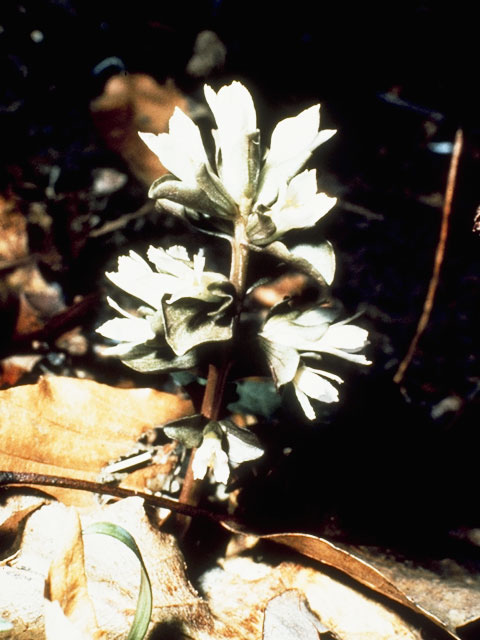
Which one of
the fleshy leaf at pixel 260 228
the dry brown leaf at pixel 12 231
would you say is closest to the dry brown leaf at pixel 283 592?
the fleshy leaf at pixel 260 228

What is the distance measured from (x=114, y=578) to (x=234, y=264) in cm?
89

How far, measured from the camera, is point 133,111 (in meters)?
3.24

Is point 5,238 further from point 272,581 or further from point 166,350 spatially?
point 272,581

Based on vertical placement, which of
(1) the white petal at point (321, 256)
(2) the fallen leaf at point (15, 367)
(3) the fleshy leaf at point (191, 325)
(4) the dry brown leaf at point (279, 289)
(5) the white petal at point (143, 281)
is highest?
(1) the white petal at point (321, 256)

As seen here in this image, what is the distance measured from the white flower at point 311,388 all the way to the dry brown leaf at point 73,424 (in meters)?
0.71

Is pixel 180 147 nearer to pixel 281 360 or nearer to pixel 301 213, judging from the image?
pixel 301 213

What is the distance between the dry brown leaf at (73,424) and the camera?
1.69 metres

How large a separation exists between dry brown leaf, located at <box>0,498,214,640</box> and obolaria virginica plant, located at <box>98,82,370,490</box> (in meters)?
0.34

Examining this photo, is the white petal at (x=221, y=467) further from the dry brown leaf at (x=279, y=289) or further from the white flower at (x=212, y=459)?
the dry brown leaf at (x=279, y=289)

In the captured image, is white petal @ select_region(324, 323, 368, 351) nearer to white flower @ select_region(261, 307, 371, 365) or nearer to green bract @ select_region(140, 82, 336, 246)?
white flower @ select_region(261, 307, 371, 365)

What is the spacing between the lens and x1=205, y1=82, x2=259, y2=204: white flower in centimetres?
127

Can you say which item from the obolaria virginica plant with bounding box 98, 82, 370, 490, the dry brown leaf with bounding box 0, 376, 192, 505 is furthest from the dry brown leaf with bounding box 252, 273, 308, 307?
the obolaria virginica plant with bounding box 98, 82, 370, 490

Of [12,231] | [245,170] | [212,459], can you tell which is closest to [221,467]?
[212,459]

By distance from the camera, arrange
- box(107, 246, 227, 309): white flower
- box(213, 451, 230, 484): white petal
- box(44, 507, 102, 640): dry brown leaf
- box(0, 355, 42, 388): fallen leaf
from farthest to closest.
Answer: box(0, 355, 42, 388): fallen leaf, box(213, 451, 230, 484): white petal, box(107, 246, 227, 309): white flower, box(44, 507, 102, 640): dry brown leaf
